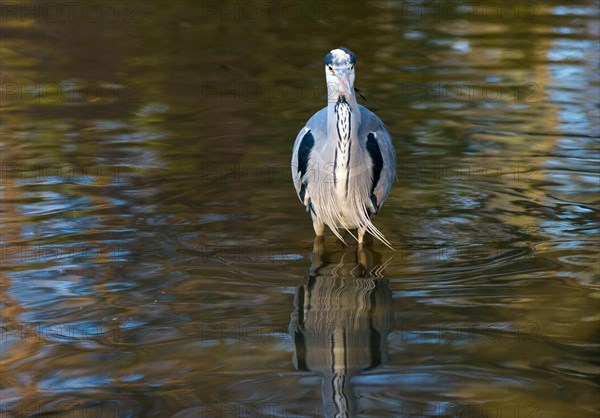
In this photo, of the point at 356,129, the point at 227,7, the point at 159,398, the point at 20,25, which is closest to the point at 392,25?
the point at 227,7

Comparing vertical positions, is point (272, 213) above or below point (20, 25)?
below

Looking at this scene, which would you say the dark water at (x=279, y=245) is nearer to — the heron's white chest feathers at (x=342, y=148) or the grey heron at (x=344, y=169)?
the grey heron at (x=344, y=169)

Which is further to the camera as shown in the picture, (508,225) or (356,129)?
(508,225)

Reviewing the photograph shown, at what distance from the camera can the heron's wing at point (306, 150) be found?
25.1 ft

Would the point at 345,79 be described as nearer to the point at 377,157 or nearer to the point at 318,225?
the point at 377,157

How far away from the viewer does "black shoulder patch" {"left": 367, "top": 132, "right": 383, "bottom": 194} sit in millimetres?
7660

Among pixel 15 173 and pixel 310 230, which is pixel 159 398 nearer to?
pixel 310 230

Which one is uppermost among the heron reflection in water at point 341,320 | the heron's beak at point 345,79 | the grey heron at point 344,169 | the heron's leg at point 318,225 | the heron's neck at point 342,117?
the heron's beak at point 345,79

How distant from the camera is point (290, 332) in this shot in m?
6.34

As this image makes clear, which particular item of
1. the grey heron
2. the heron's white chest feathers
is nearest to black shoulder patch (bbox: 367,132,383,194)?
the grey heron

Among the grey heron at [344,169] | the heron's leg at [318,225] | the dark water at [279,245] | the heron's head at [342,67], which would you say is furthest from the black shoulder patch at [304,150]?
the heron's head at [342,67]

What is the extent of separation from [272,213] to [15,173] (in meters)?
2.44

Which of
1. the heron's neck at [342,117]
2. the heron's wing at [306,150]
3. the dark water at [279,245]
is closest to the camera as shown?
the dark water at [279,245]

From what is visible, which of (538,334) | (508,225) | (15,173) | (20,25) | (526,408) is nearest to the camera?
(526,408)
